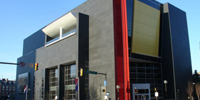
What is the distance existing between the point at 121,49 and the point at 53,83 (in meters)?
28.0

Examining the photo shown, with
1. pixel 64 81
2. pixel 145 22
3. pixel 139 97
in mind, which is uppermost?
pixel 145 22

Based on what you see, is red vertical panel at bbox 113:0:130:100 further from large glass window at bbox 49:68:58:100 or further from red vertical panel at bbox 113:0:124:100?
large glass window at bbox 49:68:58:100

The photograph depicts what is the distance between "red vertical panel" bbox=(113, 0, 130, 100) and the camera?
44219mm

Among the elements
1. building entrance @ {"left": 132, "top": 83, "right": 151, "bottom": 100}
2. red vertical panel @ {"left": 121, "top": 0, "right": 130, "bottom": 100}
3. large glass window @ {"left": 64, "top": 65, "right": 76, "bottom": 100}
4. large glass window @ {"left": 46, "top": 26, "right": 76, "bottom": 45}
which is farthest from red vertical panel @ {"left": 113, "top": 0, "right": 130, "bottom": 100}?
large glass window @ {"left": 64, "top": 65, "right": 76, "bottom": 100}

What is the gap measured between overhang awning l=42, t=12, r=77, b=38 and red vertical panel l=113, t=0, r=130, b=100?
42.2 feet

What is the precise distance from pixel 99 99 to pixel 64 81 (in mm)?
16167

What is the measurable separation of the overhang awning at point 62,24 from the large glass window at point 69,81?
11428mm

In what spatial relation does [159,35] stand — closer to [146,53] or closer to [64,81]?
[146,53]

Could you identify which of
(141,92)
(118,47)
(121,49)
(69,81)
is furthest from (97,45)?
(141,92)

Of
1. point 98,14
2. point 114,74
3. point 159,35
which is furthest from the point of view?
point 159,35

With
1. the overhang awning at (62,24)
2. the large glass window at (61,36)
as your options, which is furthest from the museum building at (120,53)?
the large glass window at (61,36)

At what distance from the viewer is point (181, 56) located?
59.1m

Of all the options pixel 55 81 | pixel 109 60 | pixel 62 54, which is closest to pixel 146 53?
pixel 109 60

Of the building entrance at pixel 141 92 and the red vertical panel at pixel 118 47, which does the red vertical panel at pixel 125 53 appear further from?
the building entrance at pixel 141 92
